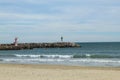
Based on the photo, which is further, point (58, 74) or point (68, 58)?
point (68, 58)

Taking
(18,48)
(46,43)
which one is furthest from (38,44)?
(18,48)

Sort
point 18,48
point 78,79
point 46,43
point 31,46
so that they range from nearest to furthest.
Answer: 1. point 78,79
2. point 18,48
3. point 31,46
4. point 46,43

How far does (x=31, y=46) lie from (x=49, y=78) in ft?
241

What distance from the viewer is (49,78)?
1719cm

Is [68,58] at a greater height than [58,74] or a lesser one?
lesser

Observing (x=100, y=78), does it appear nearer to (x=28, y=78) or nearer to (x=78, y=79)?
(x=78, y=79)

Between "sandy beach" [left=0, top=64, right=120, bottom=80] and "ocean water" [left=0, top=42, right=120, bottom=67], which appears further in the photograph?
"ocean water" [left=0, top=42, right=120, bottom=67]

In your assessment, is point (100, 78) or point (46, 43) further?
point (46, 43)

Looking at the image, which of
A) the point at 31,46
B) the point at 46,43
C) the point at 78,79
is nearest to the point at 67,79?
the point at 78,79

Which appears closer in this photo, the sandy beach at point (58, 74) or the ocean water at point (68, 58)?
the sandy beach at point (58, 74)

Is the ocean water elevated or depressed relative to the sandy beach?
depressed

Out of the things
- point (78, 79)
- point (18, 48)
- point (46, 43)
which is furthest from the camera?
point (46, 43)

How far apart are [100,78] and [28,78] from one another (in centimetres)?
331

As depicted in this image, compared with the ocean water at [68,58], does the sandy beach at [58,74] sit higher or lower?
higher
